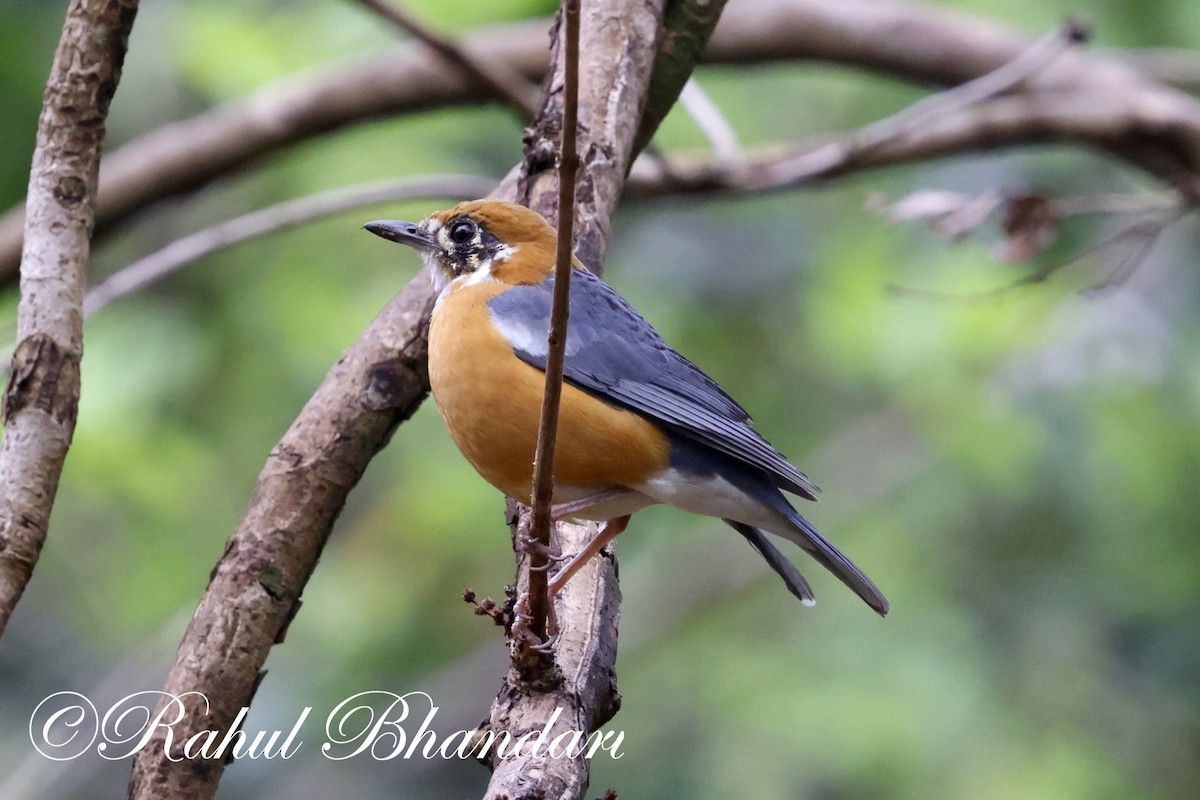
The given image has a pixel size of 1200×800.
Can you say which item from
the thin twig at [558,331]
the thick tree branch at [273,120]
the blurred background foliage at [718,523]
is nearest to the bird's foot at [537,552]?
the thin twig at [558,331]

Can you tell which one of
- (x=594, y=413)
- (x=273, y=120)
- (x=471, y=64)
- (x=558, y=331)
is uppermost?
(x=471, y=64)

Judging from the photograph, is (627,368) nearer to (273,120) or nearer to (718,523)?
(273,120)

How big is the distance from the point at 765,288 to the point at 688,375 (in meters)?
5.19

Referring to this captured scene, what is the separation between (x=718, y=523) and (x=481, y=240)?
17.7 feet

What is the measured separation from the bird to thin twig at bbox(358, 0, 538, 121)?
82.1 inches

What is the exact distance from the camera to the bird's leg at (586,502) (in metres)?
3.62

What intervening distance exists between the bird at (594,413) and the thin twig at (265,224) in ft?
7.77

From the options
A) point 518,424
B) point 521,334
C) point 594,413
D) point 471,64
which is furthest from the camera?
point 471,64

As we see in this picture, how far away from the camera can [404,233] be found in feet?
14.3

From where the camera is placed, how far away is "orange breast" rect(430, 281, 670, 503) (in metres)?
3.60

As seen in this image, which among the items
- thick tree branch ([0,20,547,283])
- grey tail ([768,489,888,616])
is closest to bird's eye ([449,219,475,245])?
grey tail ([768,489,888,616])

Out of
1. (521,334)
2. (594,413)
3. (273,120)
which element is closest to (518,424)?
(594,413)

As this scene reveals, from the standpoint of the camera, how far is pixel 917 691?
7.95 metres

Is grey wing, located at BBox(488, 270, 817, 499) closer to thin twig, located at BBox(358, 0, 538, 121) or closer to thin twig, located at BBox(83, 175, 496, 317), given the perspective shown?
thin twig, located at BBox(358, 0, 538, 121)
